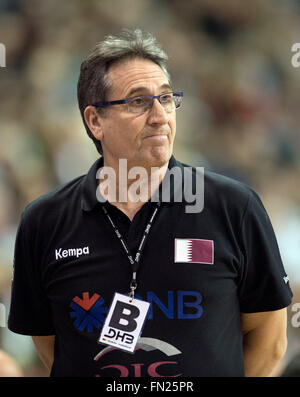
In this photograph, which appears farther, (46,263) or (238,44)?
(238,44)

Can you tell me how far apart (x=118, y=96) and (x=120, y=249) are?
470mm

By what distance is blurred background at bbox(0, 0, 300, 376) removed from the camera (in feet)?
10.3

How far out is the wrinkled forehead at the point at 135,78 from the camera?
65.5 inches

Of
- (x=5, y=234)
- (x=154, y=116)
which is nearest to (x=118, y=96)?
(x=154, y=116)

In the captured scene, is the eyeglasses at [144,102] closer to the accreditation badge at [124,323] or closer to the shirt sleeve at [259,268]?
the shirt sleeve at [259,268]

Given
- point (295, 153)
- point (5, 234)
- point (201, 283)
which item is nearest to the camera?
point (201, 283)

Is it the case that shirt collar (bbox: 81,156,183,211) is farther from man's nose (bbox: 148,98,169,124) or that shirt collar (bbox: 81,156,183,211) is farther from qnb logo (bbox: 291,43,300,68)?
qnb logo (bbox: 291,43,300,68)

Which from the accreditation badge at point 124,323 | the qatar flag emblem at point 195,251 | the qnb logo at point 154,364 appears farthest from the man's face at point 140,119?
the qnb logo at point 154,364

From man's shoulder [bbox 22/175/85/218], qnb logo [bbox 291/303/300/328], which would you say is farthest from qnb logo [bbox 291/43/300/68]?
man's shoulder [bbox 22/175/85/218]

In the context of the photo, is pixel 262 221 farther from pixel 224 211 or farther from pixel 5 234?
pixel 5 234

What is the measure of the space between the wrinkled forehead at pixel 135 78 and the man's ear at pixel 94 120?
11cm

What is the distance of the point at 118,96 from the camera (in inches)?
66.6

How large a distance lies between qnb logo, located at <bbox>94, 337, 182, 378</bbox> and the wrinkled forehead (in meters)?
0.74

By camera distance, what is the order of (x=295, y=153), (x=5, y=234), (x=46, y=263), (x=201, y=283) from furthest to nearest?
(x=295, y=153) < (x=5, y=234) < (x=46, y=263) < (x=201, y=283)
